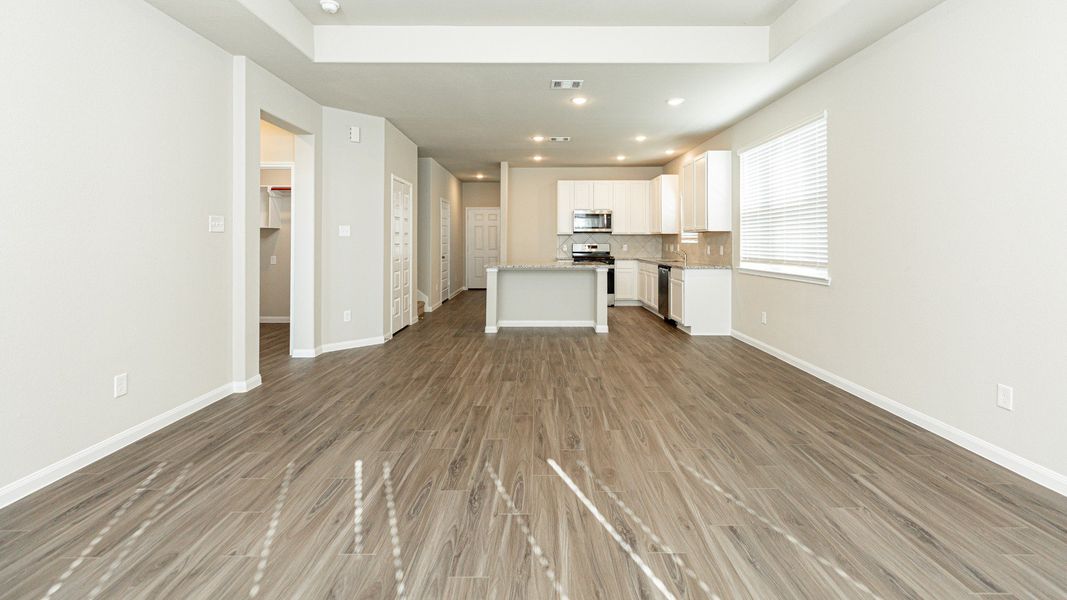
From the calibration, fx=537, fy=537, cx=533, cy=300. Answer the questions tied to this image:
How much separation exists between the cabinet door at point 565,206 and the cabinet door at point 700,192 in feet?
9.18

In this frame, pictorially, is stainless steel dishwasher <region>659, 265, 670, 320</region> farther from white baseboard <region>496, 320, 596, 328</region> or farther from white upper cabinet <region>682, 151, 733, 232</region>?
white baseboard <region>496, 320, 596, 328</region>

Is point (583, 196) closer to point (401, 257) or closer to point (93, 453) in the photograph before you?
point (401, 257)

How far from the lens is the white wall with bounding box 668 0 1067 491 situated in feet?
8.50

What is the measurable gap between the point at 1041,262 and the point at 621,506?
2.38 meters

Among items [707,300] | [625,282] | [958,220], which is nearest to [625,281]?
[625,282]

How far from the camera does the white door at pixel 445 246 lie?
10406mm

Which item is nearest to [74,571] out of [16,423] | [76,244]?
[16,423]

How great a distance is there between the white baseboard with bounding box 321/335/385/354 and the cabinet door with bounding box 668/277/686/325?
3.72 m

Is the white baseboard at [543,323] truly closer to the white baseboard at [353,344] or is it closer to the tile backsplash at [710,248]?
the white baseboard at [353,344]

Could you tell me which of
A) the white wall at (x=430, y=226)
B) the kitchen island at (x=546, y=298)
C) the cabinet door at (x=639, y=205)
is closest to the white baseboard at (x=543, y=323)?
the kitchen island at (x=546, y=298)

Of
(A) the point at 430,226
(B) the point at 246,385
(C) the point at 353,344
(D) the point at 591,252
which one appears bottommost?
(B) the point at 246,385

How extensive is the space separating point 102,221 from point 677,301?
6.05 m

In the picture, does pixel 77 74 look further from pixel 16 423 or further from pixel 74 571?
pixel 74 571

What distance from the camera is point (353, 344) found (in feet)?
19.5
